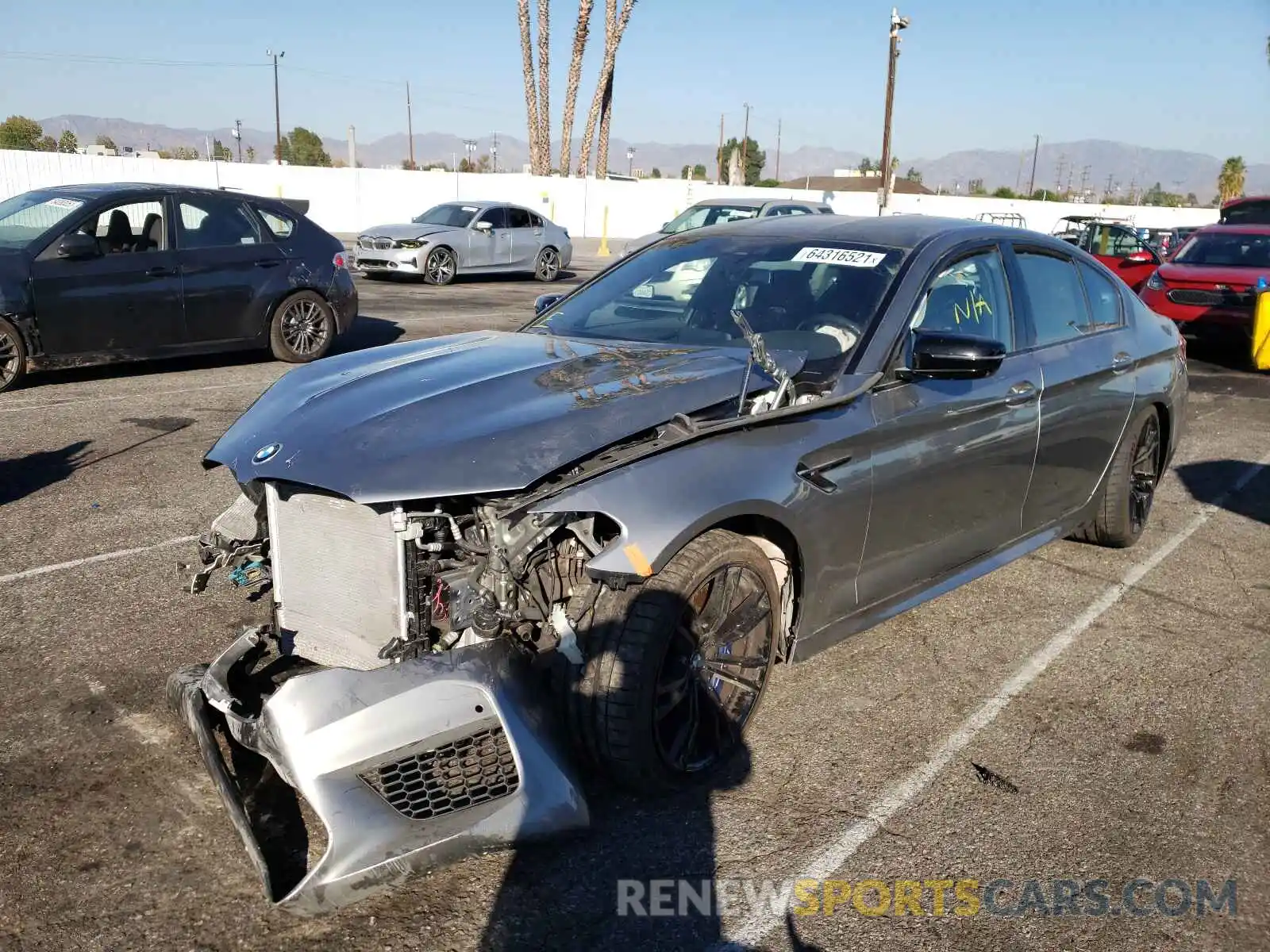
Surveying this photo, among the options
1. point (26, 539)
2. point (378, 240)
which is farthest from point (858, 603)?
point (378, 240)

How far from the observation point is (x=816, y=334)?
3984mm

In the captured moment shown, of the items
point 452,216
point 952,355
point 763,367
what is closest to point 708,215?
point 452,216

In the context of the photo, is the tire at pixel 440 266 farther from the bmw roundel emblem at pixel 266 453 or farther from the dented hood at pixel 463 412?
the bmw roundel emblem at pixel 266 453

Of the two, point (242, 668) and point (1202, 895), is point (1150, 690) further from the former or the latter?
point (242, 668)

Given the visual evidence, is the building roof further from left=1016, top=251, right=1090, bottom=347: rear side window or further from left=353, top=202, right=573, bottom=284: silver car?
left=1016, top=251, right=1090, bottom=347: rear side window

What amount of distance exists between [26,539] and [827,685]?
3933 mm

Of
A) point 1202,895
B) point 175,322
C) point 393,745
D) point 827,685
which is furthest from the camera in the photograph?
point 175,322

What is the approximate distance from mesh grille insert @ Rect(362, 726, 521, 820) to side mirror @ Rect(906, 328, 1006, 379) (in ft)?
6.68

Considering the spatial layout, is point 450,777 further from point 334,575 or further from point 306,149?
point 306,149

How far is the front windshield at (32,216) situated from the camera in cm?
902

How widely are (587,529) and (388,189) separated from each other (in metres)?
34.1

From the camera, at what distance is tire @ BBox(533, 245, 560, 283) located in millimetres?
22391

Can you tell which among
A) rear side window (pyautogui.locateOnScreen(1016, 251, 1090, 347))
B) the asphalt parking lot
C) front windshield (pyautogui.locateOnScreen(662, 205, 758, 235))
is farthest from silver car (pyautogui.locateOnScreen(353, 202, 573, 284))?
rear side window (pyautogui.locateOnScreen(1016, 251, 1090, 347))

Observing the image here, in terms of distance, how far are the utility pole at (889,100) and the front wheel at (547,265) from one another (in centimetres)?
1212
